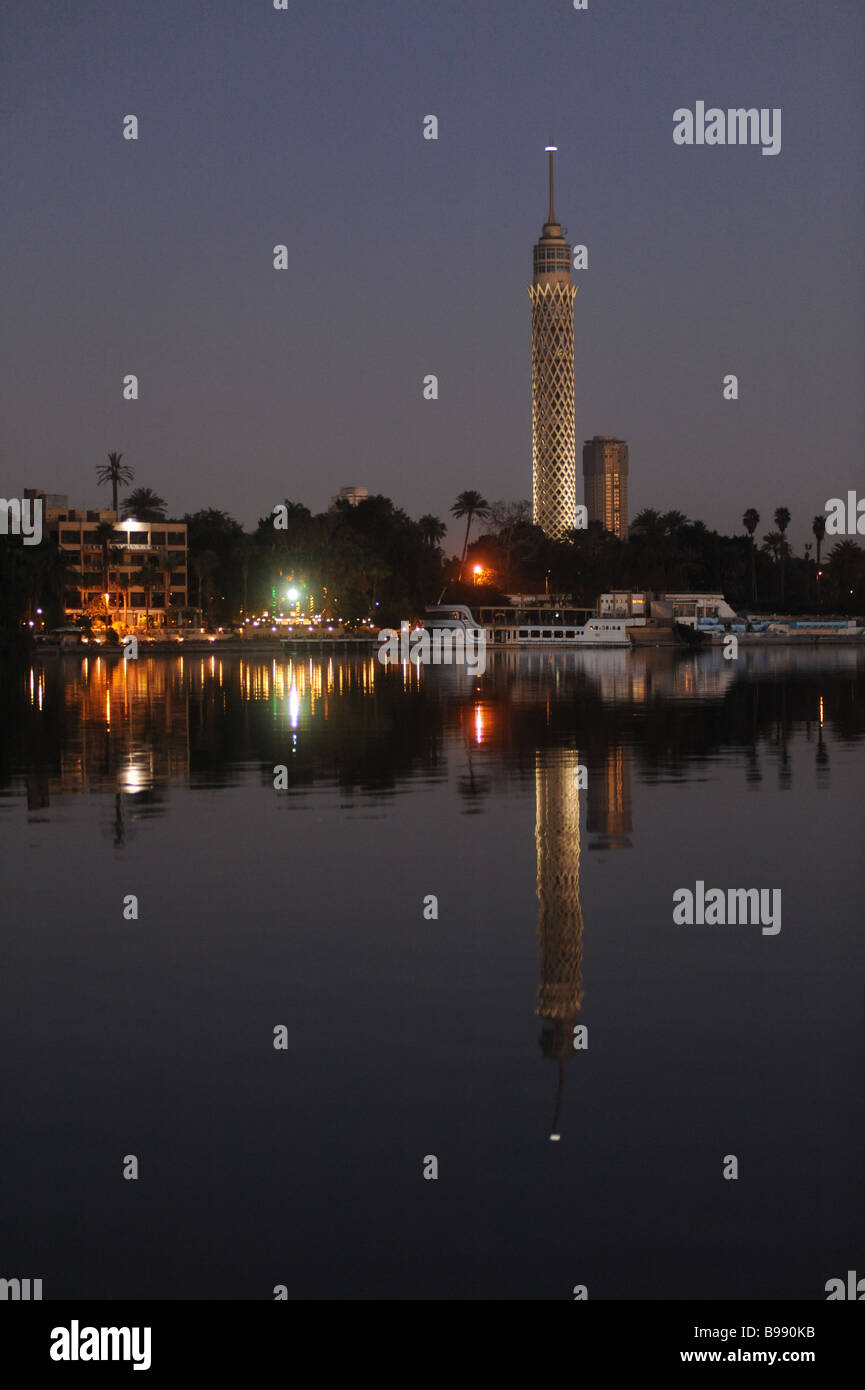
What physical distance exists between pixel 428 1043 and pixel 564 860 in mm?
8387

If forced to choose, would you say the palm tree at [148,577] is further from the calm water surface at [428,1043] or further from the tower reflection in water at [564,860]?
the calm water surface at [428,1043]

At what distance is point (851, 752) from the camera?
118 feet

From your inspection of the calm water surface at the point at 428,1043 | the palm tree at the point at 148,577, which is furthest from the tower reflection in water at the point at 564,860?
the palm tree at the point at 148,577

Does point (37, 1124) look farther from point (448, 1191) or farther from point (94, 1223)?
point (448, 1191)

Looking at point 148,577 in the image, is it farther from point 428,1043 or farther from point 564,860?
point 428,1043

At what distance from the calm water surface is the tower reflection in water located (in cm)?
7

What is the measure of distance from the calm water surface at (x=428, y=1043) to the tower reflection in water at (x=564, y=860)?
0.07 meters

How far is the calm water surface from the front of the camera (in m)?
8.60

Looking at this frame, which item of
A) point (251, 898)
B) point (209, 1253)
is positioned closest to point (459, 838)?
point (251, 898)

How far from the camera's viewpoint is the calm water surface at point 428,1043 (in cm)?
860

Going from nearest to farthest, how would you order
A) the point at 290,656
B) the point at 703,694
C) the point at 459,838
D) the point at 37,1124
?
1. the point at 37,1124
2. the point at 459,838
3. the point at 703,694
4. the point at 290,656

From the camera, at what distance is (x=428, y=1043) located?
1202cm

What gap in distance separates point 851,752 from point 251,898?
21.5 meters
